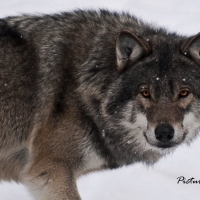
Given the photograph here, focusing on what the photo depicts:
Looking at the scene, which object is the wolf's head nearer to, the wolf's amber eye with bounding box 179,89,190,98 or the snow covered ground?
the wolf's amber eye with bounding box 179,89,190,98

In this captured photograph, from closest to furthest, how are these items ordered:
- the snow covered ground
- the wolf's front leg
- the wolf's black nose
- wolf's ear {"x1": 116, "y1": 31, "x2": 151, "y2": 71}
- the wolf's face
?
the wolf's black nose, the wolf's face, wolf's ear {"x1": 116, "y1": 31, "x2": 151, "y2": 71}, the wolf's front leg, the snow covered ground

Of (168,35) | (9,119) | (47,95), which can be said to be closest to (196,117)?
(168,35)

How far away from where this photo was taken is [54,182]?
507cm

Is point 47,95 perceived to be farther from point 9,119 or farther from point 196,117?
point 196,117

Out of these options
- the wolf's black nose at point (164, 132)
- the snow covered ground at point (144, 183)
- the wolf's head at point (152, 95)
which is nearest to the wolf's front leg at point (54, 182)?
the wolf's head at point (152, 95)

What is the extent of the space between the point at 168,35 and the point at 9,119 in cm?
170

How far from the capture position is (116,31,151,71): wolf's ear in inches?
192

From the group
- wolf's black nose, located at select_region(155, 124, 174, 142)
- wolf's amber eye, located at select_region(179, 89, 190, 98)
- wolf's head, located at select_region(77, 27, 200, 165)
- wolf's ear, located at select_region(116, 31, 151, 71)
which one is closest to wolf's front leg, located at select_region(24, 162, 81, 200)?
wolf's head, located at select_region(77, 27, 200, 165)

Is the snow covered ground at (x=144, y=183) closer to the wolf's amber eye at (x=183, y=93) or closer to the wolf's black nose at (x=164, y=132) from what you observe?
the wolf's black nose at (x=164, y=132)

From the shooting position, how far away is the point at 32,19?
561 centimetres

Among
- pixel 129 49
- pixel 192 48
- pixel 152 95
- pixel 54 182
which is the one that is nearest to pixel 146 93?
pixel 152 95

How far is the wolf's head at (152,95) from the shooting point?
4.79 metres

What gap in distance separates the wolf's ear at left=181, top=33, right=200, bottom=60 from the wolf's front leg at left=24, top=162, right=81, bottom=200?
149 centimetres

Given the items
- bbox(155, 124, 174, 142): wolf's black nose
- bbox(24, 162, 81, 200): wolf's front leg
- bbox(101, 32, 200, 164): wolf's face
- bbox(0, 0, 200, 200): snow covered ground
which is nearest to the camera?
bbox(155, 124, 174, 142): wolf's black nose
